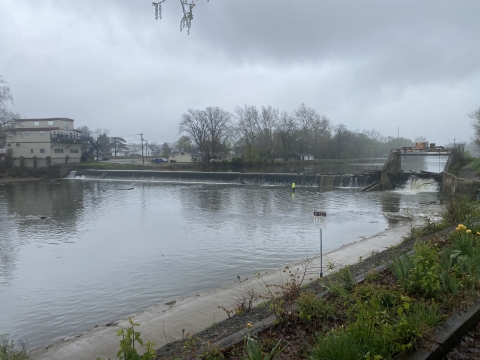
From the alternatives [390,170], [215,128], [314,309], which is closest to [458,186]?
[390,170]

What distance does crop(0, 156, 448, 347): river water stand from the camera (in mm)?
9805

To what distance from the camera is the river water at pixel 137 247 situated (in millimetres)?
9805

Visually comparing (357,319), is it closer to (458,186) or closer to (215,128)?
(458,186)

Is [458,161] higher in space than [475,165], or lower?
higher

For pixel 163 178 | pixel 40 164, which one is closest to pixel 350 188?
pixel 163 178

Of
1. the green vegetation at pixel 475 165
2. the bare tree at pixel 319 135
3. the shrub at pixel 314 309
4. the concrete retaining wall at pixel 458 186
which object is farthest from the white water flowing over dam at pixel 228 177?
the bare tree at pixel 319 135

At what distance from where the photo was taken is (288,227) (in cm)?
1975

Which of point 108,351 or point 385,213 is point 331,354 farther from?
point 385,213

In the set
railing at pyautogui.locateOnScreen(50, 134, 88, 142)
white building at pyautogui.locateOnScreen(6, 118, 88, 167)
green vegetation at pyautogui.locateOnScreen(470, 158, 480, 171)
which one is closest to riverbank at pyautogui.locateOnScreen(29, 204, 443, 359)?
green vegetation at pyautogui.locateOnScreen(470, 158, 480, 171)

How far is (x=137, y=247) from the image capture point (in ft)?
52.9

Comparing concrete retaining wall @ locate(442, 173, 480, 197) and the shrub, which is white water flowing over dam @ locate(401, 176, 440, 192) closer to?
concrete retaining wall @ locate(442, 173, 480, 197)

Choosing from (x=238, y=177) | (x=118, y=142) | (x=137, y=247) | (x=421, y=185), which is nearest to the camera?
(x=137, y=247)

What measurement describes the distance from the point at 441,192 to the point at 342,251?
81.4 ft

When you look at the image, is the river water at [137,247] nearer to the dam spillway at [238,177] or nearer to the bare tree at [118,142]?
the dam spillway at [238,177]
